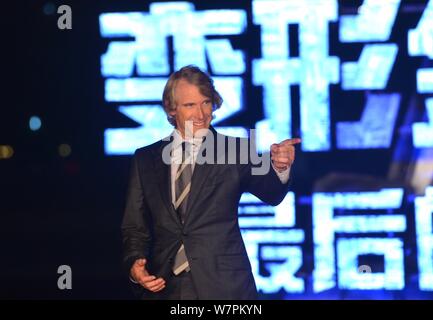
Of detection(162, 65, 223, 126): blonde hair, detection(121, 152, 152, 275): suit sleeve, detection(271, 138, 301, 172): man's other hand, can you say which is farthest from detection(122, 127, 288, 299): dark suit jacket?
detection(162, 65, 223, 126): blonde hair

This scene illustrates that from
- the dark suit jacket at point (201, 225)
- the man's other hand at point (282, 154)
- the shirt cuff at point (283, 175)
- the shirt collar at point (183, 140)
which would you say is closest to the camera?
the man's other hand at point (282, 154)

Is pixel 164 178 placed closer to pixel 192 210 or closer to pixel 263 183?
pixel 192 210

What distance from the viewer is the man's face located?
378cm

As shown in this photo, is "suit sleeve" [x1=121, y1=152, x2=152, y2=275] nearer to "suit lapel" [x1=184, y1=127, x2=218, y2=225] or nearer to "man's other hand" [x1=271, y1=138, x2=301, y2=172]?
"suit lapel" [x1=184, y1=127, x2=218, y2=225]

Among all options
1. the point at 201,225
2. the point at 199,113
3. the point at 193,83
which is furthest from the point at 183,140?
the point at 201,225

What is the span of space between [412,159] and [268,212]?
645 millimetres

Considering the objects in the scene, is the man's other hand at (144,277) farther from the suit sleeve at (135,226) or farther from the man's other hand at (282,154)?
the man's other hand at (282,154)

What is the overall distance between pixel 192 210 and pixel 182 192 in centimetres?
11

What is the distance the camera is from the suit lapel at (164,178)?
3.64 meters

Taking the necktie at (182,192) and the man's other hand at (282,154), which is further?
the necktie at (182,192)

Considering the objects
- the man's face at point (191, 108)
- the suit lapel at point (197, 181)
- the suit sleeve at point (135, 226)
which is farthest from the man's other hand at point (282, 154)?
the suit sleeve at point (135, 226)

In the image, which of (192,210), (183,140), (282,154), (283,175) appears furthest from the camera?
(183,140)

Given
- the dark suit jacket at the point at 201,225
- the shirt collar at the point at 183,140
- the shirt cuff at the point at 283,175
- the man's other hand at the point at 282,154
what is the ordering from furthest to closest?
the shirt collar at the point at 183,140
the dark suit jacket at the point at 201,225
the shirt cuff at the point at 283,175
the man's other hand at the point at 282,154

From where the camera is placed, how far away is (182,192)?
145 inches
